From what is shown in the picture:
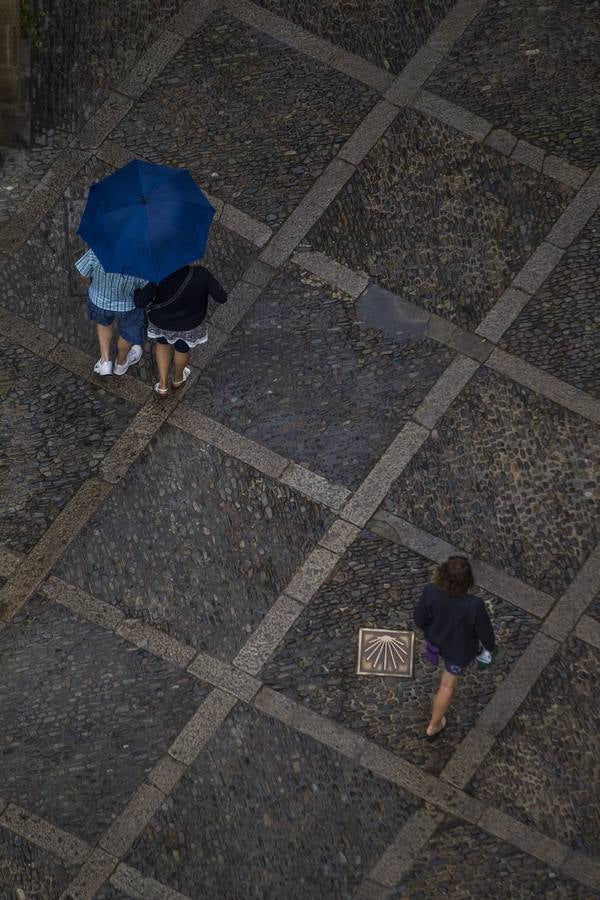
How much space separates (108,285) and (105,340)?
0.75 meters

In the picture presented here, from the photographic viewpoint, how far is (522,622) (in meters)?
9.65

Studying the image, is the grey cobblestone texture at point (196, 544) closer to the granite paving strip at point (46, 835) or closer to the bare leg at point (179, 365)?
the bare leg at point (179, 365)

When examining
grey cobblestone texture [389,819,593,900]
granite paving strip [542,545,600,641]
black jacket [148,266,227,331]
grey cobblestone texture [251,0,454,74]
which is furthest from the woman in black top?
grey cobblestone texture [389,819,593,900]

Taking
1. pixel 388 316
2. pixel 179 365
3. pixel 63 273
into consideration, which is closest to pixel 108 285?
pixel 179 365

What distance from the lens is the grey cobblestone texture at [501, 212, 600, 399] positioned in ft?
33.6

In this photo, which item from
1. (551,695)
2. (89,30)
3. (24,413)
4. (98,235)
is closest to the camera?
(98,235)

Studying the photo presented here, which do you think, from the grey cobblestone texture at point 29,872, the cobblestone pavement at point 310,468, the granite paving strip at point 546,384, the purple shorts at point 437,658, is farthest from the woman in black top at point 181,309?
the grey cobblestone texture at point 29,872

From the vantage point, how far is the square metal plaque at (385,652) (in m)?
9.59

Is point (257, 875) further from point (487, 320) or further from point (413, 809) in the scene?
point (487, 320)

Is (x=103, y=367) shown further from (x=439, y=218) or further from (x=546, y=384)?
(x=546, y=384)

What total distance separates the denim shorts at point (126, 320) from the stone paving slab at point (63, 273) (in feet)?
2.25

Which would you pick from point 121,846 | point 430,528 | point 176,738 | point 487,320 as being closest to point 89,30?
point 487,320

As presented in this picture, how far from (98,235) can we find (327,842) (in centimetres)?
476

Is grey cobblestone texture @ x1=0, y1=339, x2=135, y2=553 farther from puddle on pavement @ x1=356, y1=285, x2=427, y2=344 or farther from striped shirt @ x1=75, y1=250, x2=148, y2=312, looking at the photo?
puddle on pavement @ x1=356, y1=285, x2=427, y2=344
